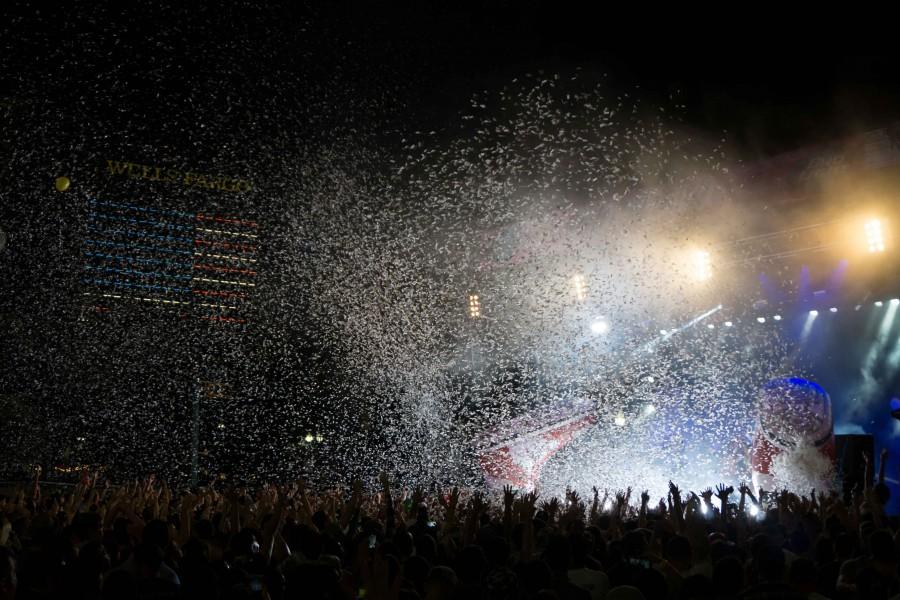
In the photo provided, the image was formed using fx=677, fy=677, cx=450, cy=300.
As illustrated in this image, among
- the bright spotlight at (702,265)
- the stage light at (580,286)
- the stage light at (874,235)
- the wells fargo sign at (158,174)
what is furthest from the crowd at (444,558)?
the wells fargo sign at (158,174)

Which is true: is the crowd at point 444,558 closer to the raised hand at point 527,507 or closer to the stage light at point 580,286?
the raised hand at point 527,507

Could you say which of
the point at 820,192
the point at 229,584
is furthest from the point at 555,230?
the point at 229,584

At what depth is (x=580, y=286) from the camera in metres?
14.4

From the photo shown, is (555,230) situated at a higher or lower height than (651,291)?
higher

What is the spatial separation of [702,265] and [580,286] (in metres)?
2.48

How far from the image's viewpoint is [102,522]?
416 cm

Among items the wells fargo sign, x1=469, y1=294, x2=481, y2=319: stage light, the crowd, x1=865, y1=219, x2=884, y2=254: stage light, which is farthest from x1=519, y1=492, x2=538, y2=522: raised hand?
the wells fargo sign

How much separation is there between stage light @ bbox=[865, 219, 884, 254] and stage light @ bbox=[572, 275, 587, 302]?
17.1 ft

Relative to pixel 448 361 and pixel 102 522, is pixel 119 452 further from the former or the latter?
pixel 102 522

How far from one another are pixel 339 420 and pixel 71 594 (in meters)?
16.7

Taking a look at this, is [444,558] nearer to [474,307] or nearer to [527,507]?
[527,507]

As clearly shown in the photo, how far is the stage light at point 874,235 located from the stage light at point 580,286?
5219 mm

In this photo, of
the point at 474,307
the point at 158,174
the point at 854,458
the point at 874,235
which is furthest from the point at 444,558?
the point at 158,174

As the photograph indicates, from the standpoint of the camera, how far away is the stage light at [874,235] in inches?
432
